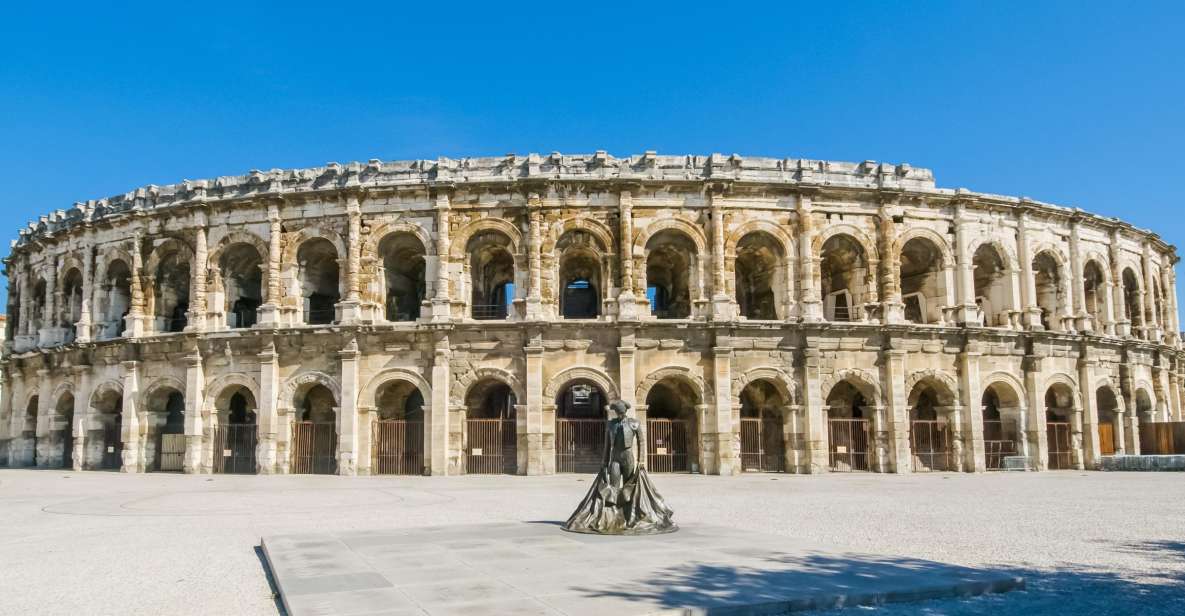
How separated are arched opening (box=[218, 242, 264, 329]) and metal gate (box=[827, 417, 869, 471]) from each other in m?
15.7

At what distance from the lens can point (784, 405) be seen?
22109 millimetres

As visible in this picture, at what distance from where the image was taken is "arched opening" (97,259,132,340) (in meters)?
25.2

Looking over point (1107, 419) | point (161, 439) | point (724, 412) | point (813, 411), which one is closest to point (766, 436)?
point (813, 411)

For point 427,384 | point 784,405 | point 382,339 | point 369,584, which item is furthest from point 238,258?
point 369,584

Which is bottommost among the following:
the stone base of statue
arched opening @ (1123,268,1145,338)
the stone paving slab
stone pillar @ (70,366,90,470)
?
the stone paving slab

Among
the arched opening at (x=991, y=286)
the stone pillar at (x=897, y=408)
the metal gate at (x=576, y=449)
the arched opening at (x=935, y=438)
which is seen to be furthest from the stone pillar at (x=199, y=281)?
the arched opening at (x=991, y=286)

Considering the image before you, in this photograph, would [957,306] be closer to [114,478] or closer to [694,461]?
[694,461]

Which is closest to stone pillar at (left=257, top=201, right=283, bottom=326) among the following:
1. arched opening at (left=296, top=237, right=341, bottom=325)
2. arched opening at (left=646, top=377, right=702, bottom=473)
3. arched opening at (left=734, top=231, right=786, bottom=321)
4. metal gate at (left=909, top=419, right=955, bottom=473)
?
arched opening at (left=296, top=237, right=341, bottom=325)

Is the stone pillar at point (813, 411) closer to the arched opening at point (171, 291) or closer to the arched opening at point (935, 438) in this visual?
the arched opening at point (935, 438)

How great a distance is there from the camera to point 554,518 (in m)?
11.2

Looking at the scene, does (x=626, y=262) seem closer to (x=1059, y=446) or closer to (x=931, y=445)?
(x=931, y=445)

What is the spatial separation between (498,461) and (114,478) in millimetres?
9226

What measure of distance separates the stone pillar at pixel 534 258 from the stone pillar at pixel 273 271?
22.0 feet

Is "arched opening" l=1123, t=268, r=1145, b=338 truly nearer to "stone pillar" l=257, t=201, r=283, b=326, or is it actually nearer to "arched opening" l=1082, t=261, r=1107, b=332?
"arched opening" l=1082, t=261, r=1107, b=332
